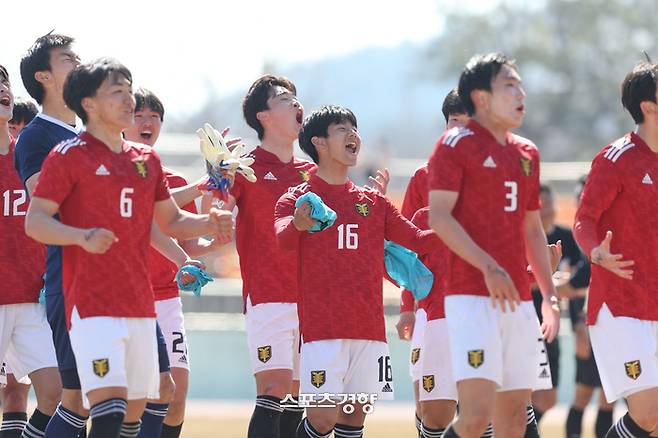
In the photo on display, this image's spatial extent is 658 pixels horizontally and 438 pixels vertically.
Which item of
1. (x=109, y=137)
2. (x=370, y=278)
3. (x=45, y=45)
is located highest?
(x=45, y=45)

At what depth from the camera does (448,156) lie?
680cm

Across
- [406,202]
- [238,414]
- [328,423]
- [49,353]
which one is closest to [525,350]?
[328,423]

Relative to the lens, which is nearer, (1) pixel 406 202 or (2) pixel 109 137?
(2) pixel 109 137

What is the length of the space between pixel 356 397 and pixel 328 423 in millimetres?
238

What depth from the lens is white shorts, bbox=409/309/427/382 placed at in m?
8.59

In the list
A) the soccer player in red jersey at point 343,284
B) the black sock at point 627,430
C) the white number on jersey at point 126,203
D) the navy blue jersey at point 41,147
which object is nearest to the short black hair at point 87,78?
the white number on jersey at point 126,203

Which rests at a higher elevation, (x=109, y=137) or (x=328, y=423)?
(x=109, y=137)

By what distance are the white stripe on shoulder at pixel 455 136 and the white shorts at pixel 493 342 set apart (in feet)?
2.44

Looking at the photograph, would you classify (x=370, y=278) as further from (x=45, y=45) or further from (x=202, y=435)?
(x=202, y=435)

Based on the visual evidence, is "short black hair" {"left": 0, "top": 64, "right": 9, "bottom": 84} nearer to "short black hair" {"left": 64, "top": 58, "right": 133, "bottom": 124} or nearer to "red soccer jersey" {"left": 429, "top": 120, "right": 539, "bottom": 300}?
"short black hair" {"left": 64, "top": 58, "right": 133, "bottom": 124}

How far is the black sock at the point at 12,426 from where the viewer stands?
8406mm

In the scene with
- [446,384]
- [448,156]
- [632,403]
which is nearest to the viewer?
[448,156]

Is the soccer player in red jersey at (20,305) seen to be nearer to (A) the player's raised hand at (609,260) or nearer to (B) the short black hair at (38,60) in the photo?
(B) the short black hair at (38,60)

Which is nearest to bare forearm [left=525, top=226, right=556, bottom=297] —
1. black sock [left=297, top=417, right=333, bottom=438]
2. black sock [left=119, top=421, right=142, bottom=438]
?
black sock [left=297, top=417, right=333, bottom=438]
